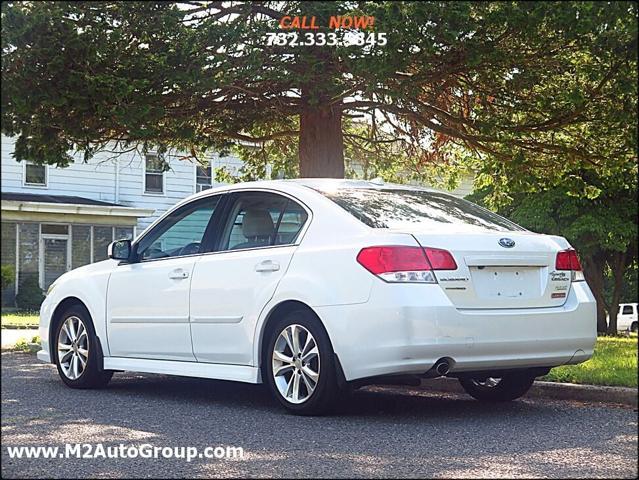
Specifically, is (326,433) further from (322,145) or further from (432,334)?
(322,145)

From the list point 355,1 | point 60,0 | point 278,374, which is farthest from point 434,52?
point 278,374

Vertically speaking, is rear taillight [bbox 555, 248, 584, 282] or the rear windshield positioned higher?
the rear windshield

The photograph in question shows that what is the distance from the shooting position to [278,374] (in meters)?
7.45

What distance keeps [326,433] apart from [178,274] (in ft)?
7.70

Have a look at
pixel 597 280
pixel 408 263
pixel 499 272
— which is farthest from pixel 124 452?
pixel 597 280

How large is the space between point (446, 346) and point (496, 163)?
11.4 m

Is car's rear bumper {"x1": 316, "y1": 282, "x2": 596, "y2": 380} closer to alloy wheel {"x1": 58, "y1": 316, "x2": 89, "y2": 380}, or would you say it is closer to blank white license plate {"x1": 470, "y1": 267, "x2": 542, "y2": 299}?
blank white license plate {"x1": 470, "y1": 267, "x2": 542, "y2": 299}

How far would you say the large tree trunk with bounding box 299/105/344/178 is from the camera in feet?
50.6

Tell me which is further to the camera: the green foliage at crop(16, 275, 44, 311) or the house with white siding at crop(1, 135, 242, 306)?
the house with white siding at crop(1, 135, 242, 306)

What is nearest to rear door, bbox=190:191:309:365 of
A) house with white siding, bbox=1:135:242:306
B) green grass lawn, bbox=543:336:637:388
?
green grass lawn, bbox=543:336:637:388

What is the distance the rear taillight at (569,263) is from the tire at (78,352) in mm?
3889

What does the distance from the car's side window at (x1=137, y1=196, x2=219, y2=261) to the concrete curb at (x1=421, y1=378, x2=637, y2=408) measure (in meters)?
2.32

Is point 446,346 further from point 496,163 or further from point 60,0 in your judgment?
point 496,163

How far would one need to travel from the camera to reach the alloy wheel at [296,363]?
7.19 m
